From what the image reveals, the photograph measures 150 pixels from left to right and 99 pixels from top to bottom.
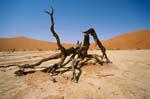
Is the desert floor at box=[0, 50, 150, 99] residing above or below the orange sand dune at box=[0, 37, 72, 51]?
below

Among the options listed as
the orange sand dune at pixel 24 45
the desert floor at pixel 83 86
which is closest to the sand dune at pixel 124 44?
the orange sand dune at pixel 24 45

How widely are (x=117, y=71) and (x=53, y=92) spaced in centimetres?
393

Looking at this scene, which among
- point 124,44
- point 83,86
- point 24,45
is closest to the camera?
point 83,86

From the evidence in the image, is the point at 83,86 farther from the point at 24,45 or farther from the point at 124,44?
the point at 24,45

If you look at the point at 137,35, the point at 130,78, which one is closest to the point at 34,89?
the point at 130,78

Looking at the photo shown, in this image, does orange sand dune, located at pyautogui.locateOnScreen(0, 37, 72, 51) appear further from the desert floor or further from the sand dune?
the desert floor

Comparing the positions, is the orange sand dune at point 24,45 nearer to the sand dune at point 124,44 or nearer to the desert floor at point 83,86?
the sand dune at point 124,44

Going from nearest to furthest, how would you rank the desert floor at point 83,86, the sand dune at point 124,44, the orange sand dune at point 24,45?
the desert floor at point 83,86 < the sand dune at point 124,44 < the orange sand dune at point 24,45

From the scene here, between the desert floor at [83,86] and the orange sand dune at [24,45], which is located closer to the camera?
the desert floor at [83,86]

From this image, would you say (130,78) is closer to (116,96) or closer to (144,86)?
(144,86)

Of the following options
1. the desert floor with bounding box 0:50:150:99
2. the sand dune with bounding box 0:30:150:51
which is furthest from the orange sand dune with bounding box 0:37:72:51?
the desert floor with bounding box 0:50:150:99

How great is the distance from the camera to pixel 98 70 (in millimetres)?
8836

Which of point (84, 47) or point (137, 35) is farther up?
point (137, 35)

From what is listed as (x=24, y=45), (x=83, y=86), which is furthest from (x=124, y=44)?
(x=83, y=86)
